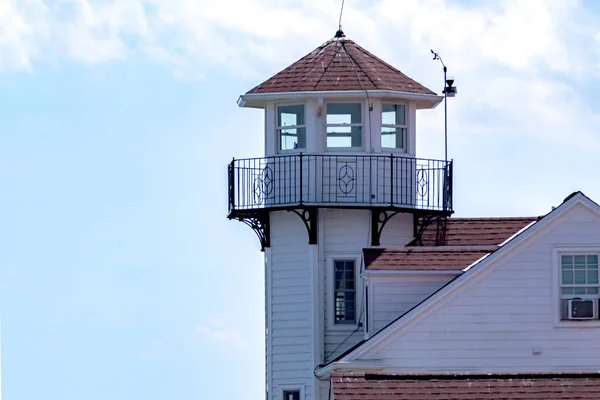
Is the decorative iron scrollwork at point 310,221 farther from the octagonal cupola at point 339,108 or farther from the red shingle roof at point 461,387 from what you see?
the red shingle roof at point 461,387

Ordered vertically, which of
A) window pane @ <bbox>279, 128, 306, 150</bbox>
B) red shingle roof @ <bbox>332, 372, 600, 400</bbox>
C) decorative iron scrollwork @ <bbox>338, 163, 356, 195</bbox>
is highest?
window pane @ <bbox>279, 128, 306, 150</bbox>

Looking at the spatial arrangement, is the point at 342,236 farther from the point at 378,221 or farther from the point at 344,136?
the point at 344,136

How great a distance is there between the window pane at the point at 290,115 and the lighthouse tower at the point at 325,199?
0.9 inches

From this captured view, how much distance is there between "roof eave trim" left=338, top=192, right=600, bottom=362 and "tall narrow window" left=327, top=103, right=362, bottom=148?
611 cm

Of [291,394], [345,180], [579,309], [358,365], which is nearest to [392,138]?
[345,180]

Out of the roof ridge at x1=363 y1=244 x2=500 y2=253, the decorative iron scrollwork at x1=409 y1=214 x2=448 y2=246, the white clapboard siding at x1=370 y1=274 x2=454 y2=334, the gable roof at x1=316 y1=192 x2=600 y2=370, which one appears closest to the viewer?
the gable roof at x1=316 y1=192 x2=600 y2=370

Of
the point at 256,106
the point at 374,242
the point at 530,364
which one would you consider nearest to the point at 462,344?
the point at 530,364

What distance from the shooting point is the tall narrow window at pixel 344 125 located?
53.1m

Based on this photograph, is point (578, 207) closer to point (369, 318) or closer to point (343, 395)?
point (369, 318)

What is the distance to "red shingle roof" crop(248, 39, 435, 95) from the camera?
174 feet

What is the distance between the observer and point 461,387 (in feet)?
139

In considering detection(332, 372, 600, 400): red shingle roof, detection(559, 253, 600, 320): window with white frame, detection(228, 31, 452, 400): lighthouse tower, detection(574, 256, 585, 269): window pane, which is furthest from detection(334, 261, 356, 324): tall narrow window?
detection(332, 372, 600, 400): red shingle roof

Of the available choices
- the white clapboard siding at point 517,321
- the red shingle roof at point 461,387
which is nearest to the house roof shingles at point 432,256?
the white clapboard siding at point 517,321

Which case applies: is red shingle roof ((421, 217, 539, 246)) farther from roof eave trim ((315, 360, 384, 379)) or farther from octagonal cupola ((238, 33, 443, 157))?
roof eave trim ((315, 360, 384, 379))
